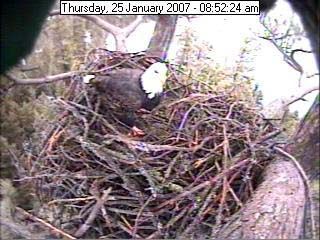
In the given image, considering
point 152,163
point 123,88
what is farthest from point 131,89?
point 152,163

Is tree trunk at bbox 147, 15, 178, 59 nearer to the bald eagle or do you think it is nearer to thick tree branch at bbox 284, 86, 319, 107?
the bald eagle

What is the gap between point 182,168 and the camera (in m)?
0.85

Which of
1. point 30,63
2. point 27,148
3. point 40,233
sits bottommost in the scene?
point 40,233

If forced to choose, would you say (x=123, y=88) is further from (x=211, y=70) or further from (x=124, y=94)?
(x=211, y=70)

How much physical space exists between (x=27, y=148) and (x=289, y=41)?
42 cm

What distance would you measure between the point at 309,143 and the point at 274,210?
107mm

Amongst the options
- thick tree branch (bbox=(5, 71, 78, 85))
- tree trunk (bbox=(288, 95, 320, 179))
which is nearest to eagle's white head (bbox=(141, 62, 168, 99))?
thick tree branch (bbox=(5, 71, 78, 85))

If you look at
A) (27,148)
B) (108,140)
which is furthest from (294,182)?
(27,148)

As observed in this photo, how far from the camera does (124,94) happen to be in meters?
0.88

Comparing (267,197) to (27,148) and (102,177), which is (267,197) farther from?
(27,148)

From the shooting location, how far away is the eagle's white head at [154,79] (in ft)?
2.88

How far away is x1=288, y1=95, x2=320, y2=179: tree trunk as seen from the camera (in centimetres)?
81

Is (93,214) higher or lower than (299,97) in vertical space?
lower

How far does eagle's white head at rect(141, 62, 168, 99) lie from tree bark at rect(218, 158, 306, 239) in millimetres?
203
